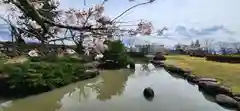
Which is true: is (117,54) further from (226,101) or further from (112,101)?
(226,101)

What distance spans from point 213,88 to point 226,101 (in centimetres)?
220

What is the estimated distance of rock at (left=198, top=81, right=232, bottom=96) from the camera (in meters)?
11.5

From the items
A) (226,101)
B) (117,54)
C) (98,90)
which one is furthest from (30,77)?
(117,54)

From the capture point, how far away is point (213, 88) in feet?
40.9

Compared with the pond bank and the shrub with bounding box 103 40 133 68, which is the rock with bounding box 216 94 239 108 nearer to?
the pond bank

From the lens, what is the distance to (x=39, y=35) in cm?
242

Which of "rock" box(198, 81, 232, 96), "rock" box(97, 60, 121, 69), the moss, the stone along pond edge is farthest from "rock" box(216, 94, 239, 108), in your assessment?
"rock" box(97, 60, 121, 69)

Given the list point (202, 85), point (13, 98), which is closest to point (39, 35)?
point (13, 98)

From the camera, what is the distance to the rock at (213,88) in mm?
11543

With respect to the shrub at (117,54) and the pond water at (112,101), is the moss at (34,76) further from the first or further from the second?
the shrub at (117,54)

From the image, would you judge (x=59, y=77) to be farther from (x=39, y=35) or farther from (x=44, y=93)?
(x=39, y=35)

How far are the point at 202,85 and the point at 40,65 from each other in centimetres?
757

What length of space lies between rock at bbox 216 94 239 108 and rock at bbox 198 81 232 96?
57 centimetres

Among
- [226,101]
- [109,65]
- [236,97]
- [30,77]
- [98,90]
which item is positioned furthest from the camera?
[109,65]
